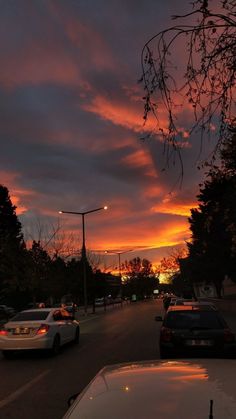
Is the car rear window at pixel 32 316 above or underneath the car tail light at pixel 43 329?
above

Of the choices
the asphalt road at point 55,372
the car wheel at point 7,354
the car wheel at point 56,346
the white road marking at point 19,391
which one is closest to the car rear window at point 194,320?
the asphalt road at point 55,372

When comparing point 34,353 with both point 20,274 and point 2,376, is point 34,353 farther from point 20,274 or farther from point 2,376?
A: point 20,274

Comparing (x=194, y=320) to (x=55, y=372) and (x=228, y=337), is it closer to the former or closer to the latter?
(x=228, y=337)

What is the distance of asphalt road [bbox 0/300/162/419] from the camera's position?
916 cm

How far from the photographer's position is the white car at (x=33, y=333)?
639 inches

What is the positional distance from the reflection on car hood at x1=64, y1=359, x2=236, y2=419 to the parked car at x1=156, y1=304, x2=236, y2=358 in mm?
7964

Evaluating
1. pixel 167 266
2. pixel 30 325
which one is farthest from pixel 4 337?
pixel 167 266

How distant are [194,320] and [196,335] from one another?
581 mm

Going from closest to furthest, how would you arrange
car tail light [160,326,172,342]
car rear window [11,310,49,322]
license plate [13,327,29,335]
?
car tail light [160,326,172,342] → license plate [13,327,29,335] → car rear window [11,310,49,322]

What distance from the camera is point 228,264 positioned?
181 feet

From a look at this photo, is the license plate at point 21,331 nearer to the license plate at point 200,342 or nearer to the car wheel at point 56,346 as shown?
the car wheel at point 56,346

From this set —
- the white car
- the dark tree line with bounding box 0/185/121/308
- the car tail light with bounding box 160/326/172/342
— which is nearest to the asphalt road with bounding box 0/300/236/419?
the white car

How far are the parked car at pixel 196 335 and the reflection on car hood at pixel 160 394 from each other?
26.1ft

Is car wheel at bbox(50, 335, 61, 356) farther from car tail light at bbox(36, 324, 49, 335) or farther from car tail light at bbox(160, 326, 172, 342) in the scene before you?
car tail light at bbox(160, 326, 172, 342)
